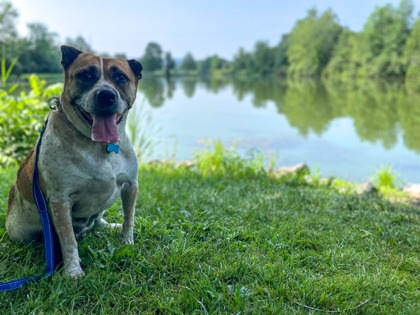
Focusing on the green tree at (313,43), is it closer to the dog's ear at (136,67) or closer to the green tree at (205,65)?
the green tree at (205,65)

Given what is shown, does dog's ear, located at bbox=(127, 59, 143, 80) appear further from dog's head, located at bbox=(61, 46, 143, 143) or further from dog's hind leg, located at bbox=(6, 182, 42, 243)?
dog's hind leg, located at bbox=(6, 182, 42, 243)

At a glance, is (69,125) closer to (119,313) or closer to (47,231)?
(47,231)

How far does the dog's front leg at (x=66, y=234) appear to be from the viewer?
2201 millimetres

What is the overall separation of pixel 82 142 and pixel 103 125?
0.63 ft

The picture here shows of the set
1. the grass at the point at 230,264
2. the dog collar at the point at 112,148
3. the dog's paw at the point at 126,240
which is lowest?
the grass at the point at 230,264

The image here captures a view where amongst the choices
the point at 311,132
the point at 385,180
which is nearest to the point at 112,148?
the point at 385,180

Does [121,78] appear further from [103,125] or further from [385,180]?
[385,180]

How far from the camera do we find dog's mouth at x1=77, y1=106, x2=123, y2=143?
2105mm

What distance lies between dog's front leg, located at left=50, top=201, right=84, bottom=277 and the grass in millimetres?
72

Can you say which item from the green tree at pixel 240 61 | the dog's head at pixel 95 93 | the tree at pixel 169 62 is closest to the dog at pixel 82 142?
the dog's head at pixel 95 93

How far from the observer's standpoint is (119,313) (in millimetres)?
2012

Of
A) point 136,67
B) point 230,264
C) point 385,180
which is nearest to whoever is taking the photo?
point 136,67

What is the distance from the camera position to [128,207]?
2.61 meters

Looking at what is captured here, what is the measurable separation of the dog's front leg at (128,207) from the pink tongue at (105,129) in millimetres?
528
